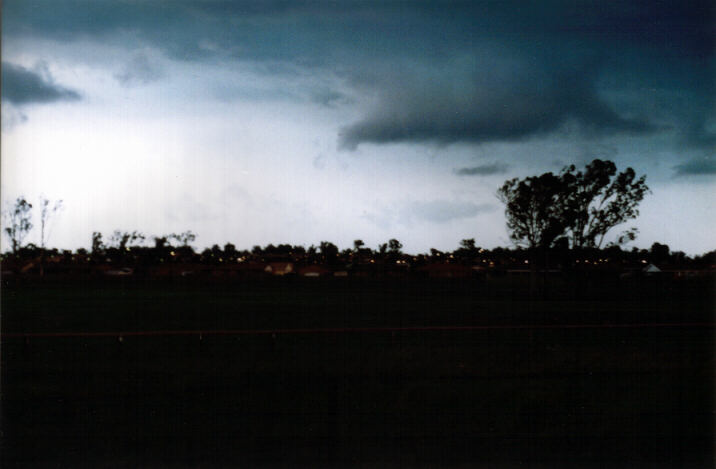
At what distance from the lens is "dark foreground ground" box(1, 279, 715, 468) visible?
642 centimetres

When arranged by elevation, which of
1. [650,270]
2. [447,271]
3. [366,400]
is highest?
[650,270]

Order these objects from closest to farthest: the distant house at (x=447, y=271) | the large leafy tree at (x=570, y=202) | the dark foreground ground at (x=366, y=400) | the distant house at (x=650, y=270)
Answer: the dark foreground ground at (x=366, y=400) → the large leafy tree at (x=570, y=202) → the distant house at (x=650, y=270) → the distant house at (x=447, y=271)

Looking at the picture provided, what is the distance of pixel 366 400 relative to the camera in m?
9.78

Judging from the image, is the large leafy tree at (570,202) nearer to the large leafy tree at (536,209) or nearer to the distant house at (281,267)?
the large leafy tree at (536,209)

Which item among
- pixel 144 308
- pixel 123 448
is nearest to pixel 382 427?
pixel 123 448

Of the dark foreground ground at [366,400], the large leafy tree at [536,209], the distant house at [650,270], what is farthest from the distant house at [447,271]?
the dark foreground ground at [366,400]

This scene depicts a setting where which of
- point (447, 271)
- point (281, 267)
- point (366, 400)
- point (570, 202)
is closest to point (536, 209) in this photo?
point (570, 202)

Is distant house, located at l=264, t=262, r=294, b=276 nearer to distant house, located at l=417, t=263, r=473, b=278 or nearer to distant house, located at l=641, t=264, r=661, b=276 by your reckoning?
distant house, located at l=417, t=263, r=473, b=278

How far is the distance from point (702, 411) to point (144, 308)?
26.9 meters

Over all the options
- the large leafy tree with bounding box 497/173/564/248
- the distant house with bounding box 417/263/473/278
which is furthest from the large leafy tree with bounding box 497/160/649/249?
the distant house with bounding box 417/263/473/278

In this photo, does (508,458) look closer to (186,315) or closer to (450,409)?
(450,409)

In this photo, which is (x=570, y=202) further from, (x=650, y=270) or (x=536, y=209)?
(x=650, y=270)

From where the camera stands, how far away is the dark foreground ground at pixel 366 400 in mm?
6422

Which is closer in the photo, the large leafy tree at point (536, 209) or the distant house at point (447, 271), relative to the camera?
the large leafy tree at point (536, 209)
